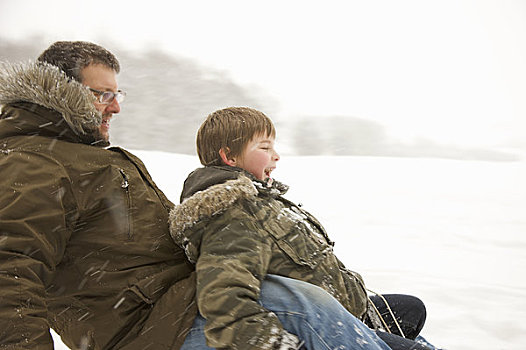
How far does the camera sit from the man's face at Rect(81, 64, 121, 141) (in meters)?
1.35

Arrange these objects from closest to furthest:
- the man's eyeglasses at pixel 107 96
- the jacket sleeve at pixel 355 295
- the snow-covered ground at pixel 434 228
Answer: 1. the jacket sleeve at pixel 355 295
2. the man's eyeglasses at pixel 107 96
3. the snow-covered ground at pixel 434 228

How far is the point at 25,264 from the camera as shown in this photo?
37.0 inches

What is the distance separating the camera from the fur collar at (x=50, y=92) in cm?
116

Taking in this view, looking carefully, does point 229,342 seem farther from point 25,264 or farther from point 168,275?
point 25,264

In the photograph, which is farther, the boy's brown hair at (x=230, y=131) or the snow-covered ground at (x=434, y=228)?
the snow-covered ground at (x=434, y=228)

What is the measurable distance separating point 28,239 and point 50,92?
15.4 inches

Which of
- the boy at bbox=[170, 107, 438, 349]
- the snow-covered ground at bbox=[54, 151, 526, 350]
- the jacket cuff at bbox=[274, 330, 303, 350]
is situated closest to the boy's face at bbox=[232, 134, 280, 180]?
the boy at bbox=[170, 107, 438, 349]

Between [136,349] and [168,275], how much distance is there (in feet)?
0.59

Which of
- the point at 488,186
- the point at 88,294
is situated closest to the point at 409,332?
the point at 88,294

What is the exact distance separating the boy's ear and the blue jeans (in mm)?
461

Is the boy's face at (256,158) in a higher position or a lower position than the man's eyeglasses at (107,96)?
lower

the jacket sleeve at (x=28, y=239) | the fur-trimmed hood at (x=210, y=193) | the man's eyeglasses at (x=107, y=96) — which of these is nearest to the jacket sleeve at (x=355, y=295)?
the fur-trimmed hood at (x=210, y=193)

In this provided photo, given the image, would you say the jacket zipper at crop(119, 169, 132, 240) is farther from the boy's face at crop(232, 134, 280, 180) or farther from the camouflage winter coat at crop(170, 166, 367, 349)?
the boy's face at crop(232, 134, 280, 180)

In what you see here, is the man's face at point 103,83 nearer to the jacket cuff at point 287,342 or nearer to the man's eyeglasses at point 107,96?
the man's eyeglasses at point 107,96
